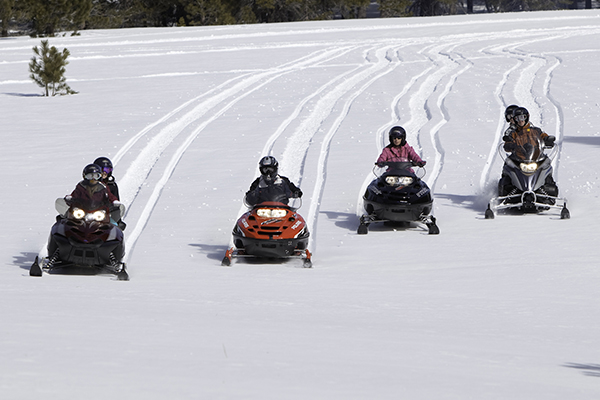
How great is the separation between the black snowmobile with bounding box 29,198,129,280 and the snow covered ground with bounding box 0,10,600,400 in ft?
0.84

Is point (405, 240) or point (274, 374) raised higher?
point (274, 374)

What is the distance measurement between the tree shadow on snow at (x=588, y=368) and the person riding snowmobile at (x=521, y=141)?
23.2 feet

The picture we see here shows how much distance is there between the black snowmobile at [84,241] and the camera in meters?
8.30

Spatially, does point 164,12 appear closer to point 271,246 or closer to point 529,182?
point 529,182

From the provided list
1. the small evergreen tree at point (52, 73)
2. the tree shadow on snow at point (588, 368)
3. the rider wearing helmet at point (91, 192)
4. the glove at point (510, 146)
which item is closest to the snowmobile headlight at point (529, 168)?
the glove at point (510, 146)

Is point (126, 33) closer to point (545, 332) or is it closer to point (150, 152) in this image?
point (150, 152)

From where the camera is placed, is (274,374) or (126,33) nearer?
(274,374)

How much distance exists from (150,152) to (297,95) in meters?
7.27

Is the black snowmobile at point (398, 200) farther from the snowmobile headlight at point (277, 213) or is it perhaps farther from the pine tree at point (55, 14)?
the pine tree at point (55, 14)

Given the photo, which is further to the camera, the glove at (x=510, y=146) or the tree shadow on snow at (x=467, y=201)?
the tree shadow on snow at (x=467, y=201)

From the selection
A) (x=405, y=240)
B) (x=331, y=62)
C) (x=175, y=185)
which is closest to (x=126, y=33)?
(x=331, y=62)

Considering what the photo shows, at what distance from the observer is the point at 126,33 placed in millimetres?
39125

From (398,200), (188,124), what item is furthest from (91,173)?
(188,124)

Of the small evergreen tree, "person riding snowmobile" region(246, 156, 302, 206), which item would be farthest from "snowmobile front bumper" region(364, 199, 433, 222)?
the small evergreen tree
